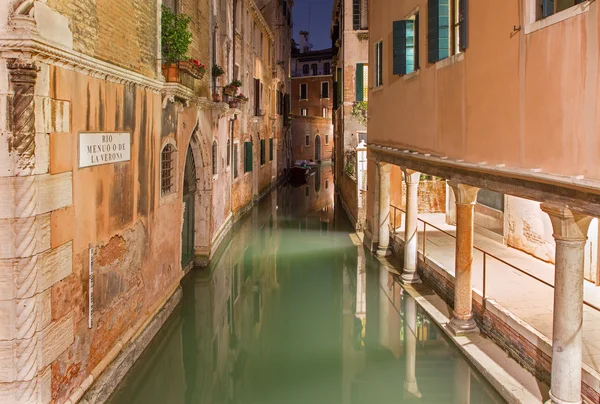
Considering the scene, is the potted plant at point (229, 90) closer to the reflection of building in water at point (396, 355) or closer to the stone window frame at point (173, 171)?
the stone window frame at point (173, 171)

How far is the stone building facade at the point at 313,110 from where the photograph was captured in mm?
48344

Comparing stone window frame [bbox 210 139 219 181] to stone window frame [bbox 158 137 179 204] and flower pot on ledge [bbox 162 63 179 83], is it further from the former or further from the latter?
flower pot on ledge [bbox 162 63 179 83]

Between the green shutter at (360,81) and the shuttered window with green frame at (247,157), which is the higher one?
the green shutter at (360,81)

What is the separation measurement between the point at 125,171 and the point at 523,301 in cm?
603

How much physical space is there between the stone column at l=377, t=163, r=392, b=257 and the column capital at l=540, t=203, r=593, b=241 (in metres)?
7.86

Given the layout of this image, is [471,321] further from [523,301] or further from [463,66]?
[463,66]

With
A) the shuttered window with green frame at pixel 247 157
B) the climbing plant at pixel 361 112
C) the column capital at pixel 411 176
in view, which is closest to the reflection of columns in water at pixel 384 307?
the column capital at pixel 411 176

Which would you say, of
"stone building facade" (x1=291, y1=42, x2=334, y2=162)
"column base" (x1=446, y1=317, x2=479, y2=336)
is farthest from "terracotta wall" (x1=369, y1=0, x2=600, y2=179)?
"stone building facade" (x1=291, y1=42, x2=334, y2=162)

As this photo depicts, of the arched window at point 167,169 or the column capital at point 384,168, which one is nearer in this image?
the arched window at point 167,169

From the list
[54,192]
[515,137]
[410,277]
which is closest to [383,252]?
[410,277]

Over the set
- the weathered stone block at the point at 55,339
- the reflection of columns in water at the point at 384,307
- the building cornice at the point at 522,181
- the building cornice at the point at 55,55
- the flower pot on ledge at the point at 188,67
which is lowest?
the reflection of columns in water at the point at 384,307

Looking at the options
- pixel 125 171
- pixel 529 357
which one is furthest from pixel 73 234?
pixel 529 357

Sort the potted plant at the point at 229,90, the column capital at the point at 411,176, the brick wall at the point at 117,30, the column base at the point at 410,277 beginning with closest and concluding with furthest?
1. the brick wall at the point at 117,30
2. the column capital at the point at 411,176
3. the column base at the point at 410,277
4. the potted plant at the point at 229,90

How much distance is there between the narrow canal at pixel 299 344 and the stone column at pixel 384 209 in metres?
0.47
